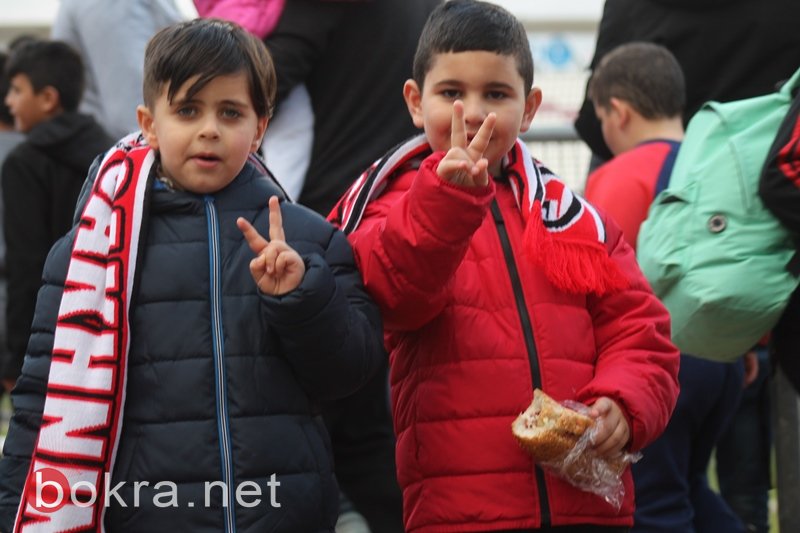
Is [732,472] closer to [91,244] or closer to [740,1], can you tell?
[740,1]

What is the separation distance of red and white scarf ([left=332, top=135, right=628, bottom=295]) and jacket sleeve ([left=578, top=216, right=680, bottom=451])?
0.06 metres

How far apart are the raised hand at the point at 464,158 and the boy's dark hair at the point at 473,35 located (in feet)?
1.39

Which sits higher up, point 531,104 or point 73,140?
point 73,140

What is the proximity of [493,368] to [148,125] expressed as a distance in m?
0.95

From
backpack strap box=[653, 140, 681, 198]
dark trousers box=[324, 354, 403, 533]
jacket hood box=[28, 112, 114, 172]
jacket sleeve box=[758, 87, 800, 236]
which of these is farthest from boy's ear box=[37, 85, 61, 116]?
jacket sleeve box=[758, 87, 800, 236]

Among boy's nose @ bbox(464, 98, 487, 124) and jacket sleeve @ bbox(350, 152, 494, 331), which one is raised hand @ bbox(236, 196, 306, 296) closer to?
jacket sleeve @ bbox(350, 152, 494, 331)

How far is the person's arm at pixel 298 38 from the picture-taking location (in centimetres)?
450

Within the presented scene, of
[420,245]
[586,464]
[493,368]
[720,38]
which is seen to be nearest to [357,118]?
[720,38]

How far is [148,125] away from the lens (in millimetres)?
3311

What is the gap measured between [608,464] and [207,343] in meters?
0.93

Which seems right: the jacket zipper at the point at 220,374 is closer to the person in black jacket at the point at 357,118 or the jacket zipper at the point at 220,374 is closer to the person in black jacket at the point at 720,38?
the person in black jacket at the point at 357,118

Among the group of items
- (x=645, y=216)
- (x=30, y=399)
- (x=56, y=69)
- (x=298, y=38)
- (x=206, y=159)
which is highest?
(x=56, y=69)

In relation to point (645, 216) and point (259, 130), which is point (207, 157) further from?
point (645, 216)

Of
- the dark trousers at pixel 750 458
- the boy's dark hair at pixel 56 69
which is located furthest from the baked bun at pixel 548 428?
the boy's dark hair at pixel 56 69
